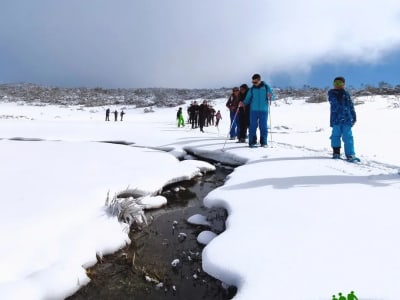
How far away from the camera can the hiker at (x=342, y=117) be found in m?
7.70

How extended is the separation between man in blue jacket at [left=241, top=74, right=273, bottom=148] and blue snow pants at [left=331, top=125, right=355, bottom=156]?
207 cm

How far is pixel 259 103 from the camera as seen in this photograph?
9508 mm

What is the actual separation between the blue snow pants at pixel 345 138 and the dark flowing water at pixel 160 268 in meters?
3.84

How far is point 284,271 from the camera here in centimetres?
286

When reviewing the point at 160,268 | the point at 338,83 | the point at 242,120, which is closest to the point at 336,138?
the point at 338,83

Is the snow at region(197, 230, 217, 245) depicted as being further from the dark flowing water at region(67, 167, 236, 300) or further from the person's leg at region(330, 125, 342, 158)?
the person's leg at region(330, 125, 342, 158)

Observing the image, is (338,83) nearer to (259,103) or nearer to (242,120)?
(259,103)

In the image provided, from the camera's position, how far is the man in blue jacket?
31.1 feet

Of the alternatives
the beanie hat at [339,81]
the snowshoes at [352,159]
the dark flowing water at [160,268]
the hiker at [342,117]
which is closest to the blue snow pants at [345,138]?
the hiker at [342,117]

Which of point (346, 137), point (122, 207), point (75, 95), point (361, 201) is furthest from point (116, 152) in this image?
point (75, 95)

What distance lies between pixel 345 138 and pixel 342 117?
1.42ft

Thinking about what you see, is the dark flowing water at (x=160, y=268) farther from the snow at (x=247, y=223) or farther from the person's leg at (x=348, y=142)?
the person's leg at (x=348, y=142)

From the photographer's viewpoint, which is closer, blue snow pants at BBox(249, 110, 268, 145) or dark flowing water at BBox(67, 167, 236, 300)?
dark flowing water at BBox(67, 167, 236, 300)

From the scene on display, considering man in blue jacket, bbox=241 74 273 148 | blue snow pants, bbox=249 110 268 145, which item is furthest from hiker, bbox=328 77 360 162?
blue snow pants, bbox=249 110 268 145
